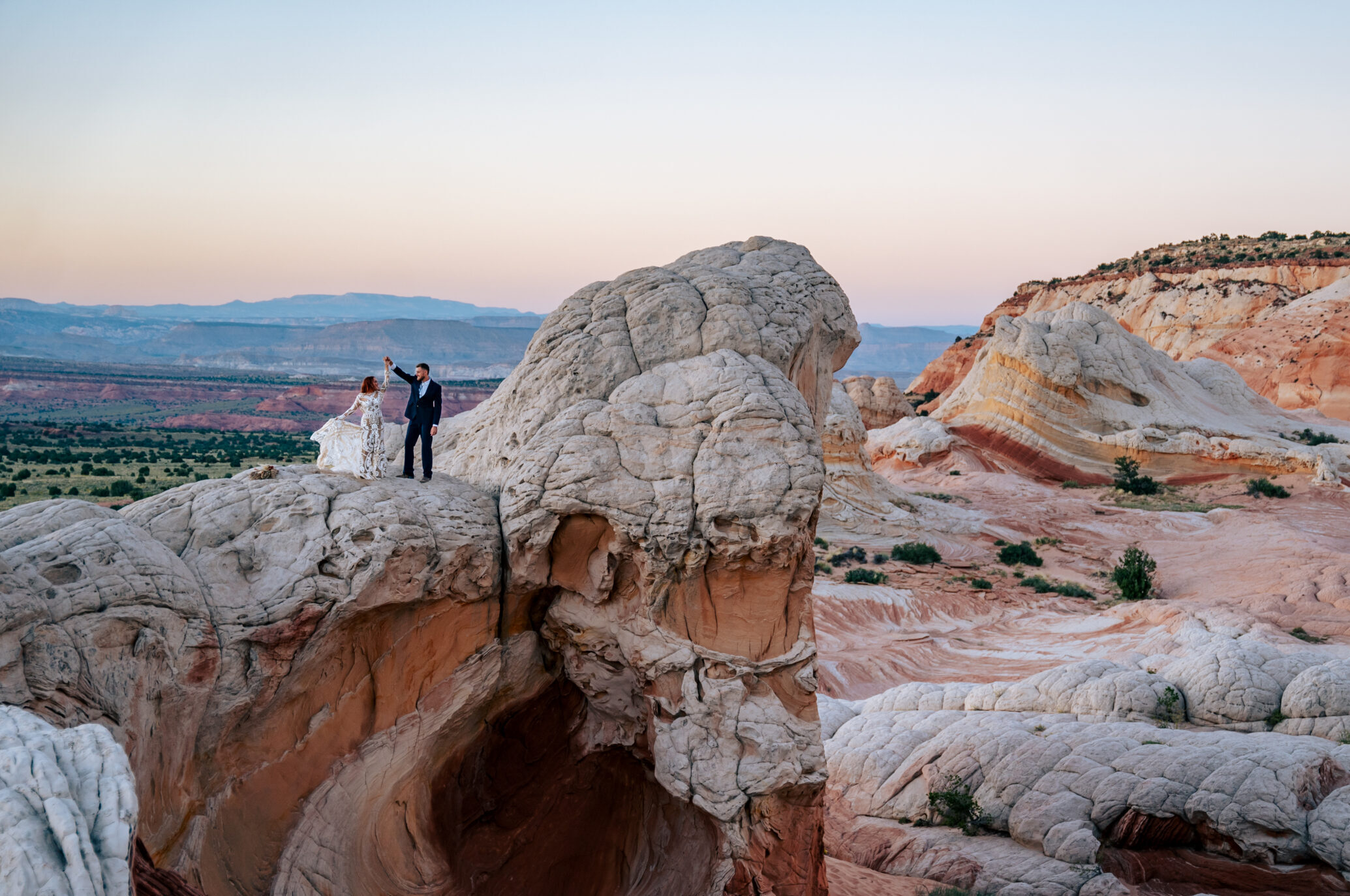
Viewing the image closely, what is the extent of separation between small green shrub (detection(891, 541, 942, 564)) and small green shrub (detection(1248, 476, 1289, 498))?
15539 millimetres

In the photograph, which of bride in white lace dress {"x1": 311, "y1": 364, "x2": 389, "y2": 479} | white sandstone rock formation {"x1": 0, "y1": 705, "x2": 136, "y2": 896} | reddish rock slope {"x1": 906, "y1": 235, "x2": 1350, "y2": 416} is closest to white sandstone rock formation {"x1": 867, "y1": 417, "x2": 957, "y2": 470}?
reddish rock slope {"x1": 906, "y1": 235, "x2": 1350, "y2": 416}

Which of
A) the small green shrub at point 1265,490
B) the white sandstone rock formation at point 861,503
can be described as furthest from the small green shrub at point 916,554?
the small green shrub at point 1265,490

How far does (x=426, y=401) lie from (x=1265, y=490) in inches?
1469

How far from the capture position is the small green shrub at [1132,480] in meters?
37.2

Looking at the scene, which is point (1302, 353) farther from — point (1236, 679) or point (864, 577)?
point (1236, 679)

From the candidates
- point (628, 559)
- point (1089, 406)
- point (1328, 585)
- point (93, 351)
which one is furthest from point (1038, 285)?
point (93, 351)

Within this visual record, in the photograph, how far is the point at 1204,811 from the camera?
10.8 meters

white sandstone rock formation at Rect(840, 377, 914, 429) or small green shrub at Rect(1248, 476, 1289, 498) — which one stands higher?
white sandstone rock formation at Rect(840, 377, 914, 429)

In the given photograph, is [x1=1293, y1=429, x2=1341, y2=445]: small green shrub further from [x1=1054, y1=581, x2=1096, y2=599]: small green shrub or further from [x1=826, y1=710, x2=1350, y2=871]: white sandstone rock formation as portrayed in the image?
[x1=826, y1=710, x2=1350, y2=871]: white sandstone rock formation

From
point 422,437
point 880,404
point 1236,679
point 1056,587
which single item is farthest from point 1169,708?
point 880,404

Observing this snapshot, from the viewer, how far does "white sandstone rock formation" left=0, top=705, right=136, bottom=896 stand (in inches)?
134

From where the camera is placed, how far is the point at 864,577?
25766mm

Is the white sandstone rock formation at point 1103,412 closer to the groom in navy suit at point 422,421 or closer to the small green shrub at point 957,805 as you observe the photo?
the small green shrub at point 957,805

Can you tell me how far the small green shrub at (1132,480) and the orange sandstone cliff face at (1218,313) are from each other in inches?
568
